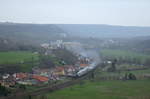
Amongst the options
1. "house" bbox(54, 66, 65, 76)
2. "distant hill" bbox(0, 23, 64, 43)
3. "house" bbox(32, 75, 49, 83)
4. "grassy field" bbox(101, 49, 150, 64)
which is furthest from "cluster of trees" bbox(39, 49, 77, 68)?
"distant hill" bbox(0, 23, 64, 43)

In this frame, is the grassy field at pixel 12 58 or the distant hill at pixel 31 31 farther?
the distant hill at pixel 31 31

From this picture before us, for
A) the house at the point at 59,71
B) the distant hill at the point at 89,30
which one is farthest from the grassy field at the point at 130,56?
the distant hill at the point at 89,30

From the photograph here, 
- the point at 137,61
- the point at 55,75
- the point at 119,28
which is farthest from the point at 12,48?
the point at 119,28

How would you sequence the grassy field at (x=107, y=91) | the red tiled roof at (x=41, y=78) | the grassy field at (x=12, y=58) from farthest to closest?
the grassy field at (x=12, y=58) → the red tiled roof at (x=41, y=78) → the grassy field at (x=107, y=91)

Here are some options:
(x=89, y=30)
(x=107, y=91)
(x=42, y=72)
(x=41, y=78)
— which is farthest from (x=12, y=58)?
(x=89, y=30)

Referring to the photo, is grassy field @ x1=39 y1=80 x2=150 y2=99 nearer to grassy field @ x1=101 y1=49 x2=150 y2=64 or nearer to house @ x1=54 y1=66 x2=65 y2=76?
house @ x1=54 y1=66 x2=65 y2=76

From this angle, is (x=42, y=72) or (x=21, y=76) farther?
(x=42, y=72)

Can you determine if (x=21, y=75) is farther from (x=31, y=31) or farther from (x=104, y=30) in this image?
(x=104, y=30)

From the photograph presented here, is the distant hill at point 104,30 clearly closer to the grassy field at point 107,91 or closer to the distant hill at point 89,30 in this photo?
the distant hill at point 89,30

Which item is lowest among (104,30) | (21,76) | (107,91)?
(107,91)
